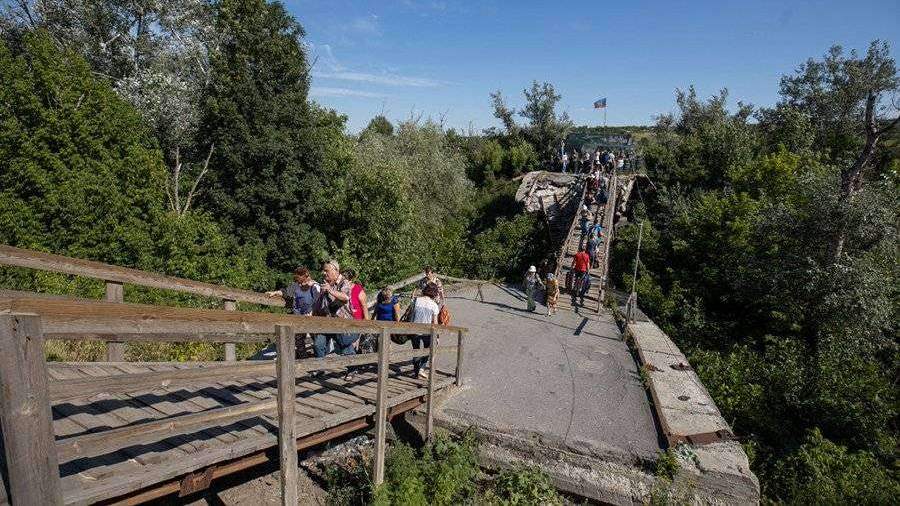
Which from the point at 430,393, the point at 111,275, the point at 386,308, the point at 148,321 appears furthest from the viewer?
the point at 386,308

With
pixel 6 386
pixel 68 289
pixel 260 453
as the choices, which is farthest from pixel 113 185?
pixel 6 386

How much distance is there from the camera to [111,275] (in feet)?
15.8

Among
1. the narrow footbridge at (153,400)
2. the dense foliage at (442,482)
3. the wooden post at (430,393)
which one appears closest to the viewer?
the narrow footbridge at (153,400)

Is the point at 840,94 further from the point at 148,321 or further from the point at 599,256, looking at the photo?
the point at 148,321

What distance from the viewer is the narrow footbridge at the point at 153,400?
2369 mm

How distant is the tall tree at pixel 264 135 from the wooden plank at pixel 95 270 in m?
13.4

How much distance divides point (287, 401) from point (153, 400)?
52.1 inches

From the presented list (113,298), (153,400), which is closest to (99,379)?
(153,400)

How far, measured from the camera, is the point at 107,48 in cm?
2180

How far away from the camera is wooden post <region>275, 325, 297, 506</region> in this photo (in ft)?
12.5

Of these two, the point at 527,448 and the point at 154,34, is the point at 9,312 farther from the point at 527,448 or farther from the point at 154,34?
the point at 154,34

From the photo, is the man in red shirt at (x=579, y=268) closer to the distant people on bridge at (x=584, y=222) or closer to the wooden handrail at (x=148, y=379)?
the distant people on bridge at (x=584, y=222)

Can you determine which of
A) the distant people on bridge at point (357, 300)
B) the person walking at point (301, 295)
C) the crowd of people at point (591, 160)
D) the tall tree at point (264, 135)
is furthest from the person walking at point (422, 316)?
the crowd of people at point (591, 160)

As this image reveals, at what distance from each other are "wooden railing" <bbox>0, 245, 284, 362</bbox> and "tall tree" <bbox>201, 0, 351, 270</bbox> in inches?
522
